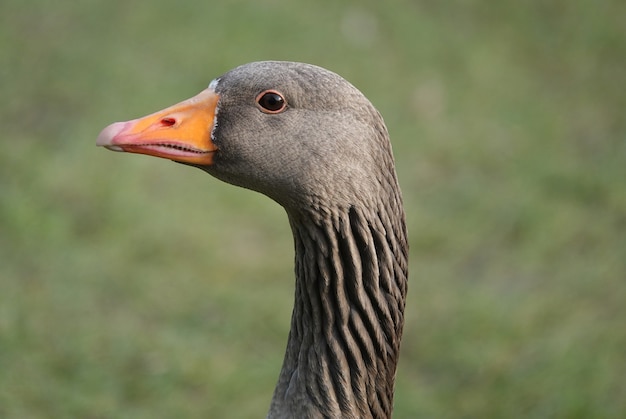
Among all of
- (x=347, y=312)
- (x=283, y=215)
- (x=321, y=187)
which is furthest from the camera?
(x=283, y=215)

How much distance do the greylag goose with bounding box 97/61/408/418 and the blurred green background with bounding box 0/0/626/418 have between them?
2.25m

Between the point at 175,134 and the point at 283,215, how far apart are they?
4.36 metres

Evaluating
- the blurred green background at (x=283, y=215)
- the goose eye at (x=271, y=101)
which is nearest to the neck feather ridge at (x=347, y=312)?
the goose eye at (x=271, y=101)

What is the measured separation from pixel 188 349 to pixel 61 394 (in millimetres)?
962

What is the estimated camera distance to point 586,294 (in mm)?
6270

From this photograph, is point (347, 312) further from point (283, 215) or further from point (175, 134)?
point (283, 215)

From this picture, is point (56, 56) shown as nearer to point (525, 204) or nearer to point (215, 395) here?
point (215, 395)

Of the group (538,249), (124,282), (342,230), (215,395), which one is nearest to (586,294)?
(538,249)

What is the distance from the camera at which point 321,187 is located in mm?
2904

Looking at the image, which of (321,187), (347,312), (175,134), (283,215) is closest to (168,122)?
(175,134)

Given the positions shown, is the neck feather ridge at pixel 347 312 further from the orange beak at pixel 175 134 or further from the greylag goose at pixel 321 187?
the orange beak at pixel 175 134

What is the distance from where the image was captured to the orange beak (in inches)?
114

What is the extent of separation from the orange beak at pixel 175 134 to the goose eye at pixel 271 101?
0.18 metres

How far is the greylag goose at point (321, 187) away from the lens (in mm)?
2908
